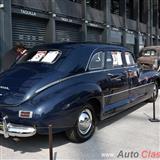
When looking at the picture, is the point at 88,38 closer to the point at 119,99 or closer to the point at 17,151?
the point at 119,99

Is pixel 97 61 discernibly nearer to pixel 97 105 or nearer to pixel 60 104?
pixel 97 105

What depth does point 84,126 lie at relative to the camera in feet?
17.5

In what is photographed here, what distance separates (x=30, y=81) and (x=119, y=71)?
7.42ft

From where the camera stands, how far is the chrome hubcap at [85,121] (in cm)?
522

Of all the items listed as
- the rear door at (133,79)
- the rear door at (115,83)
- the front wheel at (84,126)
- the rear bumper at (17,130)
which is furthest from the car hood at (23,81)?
the rear door at (133,79)

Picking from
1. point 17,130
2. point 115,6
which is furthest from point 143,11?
point 17,130

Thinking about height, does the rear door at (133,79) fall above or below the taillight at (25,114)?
above

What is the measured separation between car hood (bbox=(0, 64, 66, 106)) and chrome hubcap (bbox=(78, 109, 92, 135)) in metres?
0.77

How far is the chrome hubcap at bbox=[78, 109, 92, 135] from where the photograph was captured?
5219 mm

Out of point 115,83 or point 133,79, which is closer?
point 115,83

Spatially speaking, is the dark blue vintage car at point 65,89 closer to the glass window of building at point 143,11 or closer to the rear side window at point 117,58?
the rear side window at point 117,58

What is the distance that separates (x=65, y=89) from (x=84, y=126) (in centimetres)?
83

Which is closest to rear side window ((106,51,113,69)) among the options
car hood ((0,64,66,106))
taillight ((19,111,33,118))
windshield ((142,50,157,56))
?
car hood ((0,64,66,106))

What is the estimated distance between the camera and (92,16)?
19.8 meters
